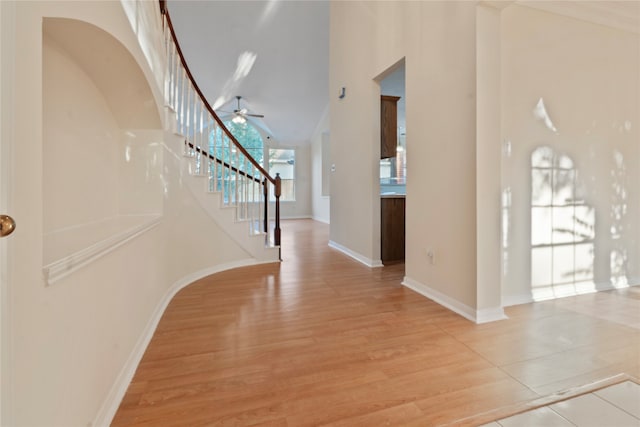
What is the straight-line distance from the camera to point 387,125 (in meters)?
4.03

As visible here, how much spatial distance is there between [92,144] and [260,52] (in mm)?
5510

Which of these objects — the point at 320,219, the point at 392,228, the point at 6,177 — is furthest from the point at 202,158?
the point at 320,219

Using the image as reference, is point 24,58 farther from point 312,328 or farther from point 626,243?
point 626,243

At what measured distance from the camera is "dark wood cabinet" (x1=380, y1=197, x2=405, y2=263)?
13.1ft

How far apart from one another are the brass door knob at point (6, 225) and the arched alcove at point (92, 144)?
242 millimetres

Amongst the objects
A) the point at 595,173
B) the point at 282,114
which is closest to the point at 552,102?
the point at 595,173

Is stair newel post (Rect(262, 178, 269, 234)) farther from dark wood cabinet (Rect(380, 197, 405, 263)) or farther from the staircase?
dark wood cabinet (Rect(380, 197, 405, 263))

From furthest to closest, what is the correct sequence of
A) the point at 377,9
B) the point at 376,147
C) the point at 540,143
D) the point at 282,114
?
the point at 282,114 < the point at 376,147 < the point at 377,9 < the point at 540,143

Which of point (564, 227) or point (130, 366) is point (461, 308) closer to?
point (564, 227)

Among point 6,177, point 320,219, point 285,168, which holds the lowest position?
point 320,219

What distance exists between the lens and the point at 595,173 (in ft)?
9.12

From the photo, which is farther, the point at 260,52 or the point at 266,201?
the point at 260,52

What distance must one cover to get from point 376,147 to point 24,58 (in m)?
3.35

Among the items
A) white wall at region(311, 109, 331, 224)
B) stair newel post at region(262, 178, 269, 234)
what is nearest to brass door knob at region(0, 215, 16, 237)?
stair newel post at region(262, 178, 269, 234)
